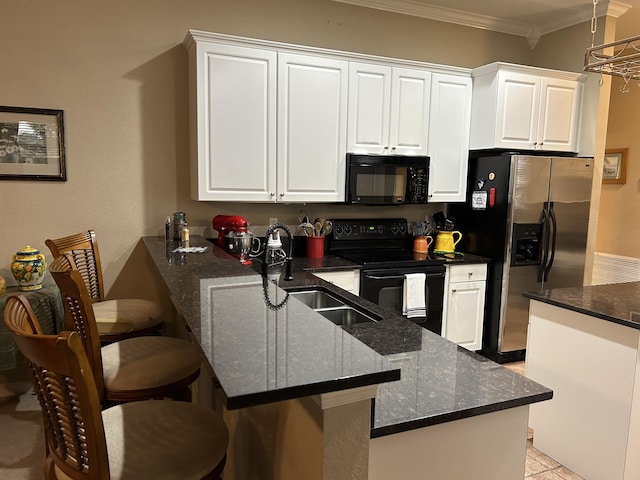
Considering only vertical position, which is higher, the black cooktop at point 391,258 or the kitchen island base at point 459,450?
the black cooktop at point 391,258

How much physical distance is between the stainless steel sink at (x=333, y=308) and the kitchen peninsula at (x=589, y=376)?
1.12m

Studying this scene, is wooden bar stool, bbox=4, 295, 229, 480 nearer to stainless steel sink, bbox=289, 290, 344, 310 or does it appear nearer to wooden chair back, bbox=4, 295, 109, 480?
wooden chair back, bbox=4, 295, 109, 480

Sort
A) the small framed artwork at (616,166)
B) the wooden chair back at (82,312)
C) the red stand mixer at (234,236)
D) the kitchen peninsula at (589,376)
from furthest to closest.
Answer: the small framed artwork at (616,166) → the red stand mixer at (234,236) → the kitchen peninsula at (589,376) → the wooden chair back at (82,312)

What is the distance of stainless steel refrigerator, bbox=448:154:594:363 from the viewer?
3.68 metres

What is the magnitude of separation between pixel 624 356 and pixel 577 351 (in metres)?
0.24

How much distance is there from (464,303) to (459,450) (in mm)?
2642

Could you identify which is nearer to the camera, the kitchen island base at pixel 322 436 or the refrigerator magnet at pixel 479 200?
the kitchen island base at pixel 322 436

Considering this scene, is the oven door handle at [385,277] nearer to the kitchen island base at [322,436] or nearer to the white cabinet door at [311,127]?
the white cabinet door at [311,127]

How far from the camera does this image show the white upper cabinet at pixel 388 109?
3520mm

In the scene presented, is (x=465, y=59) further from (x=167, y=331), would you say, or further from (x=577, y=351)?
(x=167, y=331)

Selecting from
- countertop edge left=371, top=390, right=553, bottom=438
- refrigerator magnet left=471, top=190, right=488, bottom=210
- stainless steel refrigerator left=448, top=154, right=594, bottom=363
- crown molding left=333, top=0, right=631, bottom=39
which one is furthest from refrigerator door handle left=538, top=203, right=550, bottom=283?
countertop edge left=371, top=390, right=553, bottom=438

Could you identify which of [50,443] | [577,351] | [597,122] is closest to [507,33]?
[597,122]

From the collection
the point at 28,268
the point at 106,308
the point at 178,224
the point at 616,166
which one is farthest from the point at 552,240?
the point at 28,268

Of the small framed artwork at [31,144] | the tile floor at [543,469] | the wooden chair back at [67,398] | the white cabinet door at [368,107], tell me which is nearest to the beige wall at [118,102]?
the small framed artwork at [31,144]
